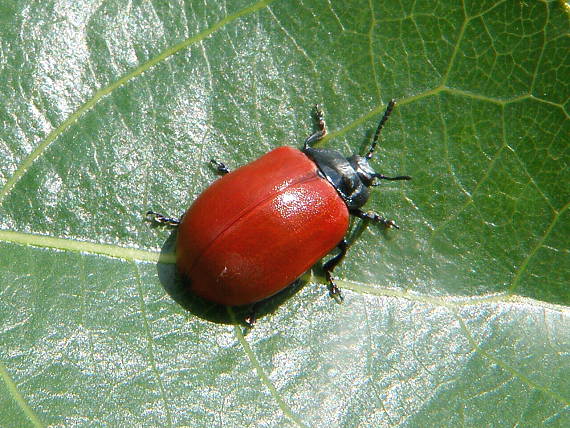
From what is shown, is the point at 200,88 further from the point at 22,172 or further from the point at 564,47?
the point at 564,47

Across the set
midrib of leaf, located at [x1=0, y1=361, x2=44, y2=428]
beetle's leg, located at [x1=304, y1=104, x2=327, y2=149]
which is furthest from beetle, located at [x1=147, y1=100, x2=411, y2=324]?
midrib of leaf, located at [x1=0, y1=361, x2=44, y2=428]

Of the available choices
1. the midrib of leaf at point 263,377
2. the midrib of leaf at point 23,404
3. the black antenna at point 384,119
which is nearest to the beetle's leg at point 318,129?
the black antenna at point 384,119

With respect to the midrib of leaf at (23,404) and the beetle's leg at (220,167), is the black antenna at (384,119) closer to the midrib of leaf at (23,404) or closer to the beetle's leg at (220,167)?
the beetle's leg at (220,167)

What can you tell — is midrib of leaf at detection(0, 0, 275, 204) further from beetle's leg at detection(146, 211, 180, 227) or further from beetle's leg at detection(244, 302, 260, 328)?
beetle's leg at detection(244, 302, 260, 328)

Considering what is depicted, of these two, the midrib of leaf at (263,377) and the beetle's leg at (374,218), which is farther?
the beetle's leg at (374,218)

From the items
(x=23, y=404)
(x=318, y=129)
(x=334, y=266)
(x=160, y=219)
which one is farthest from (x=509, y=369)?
(x=23, y=404)

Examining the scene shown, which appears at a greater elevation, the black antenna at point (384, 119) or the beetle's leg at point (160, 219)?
the beetle's leg at point (160, 219)

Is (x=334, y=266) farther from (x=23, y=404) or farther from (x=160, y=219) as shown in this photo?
(x=23, y=404)

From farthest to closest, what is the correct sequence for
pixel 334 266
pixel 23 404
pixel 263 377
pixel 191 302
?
pixel 334 266 → pixel 191 302 → pixel 263 377 → pixel 23 404
